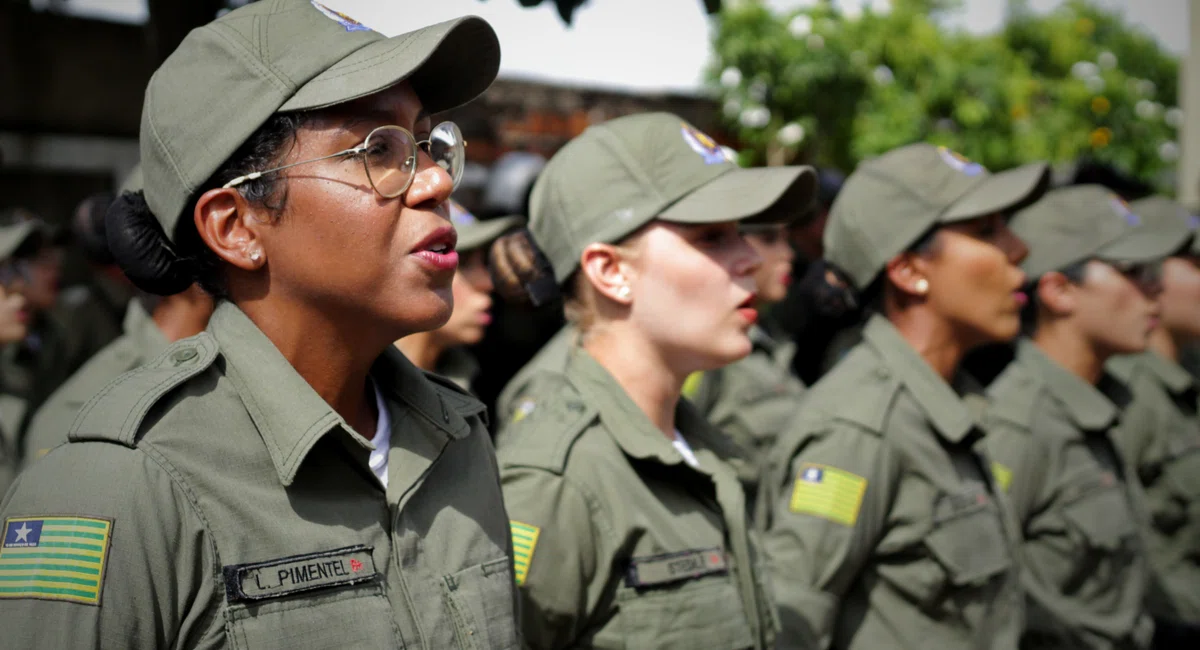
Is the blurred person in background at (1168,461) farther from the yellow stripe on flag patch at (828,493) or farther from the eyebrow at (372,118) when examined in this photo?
the eyebrow at (372,118)

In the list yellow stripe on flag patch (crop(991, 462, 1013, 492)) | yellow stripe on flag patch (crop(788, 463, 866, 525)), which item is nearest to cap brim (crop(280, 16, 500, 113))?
yellow stripe on flag patch (crop(788, 463, 866, 525))

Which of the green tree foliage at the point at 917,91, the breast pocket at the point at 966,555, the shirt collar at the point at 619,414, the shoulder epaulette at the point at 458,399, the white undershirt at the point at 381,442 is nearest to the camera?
the white undershirt at the point at 381,442

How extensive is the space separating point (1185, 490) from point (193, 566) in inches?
237

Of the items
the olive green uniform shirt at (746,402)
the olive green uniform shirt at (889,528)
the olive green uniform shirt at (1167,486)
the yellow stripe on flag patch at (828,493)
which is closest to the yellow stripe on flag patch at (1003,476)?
the olive green uniform shirt at (889,528)

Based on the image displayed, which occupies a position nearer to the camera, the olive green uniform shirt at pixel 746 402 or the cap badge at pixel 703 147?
the cap badge at pixel 703 147

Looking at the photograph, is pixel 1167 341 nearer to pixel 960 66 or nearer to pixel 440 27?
pixel 440 27

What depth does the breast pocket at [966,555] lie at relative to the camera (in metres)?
3.62

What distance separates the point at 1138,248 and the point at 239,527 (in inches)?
191

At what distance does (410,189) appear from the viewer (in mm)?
2039

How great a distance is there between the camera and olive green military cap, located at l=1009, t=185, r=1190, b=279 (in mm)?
5383

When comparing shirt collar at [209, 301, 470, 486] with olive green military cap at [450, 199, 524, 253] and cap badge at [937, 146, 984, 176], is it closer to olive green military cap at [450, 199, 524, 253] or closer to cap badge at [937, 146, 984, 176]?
cap badge at [937, 146, 984, 176]

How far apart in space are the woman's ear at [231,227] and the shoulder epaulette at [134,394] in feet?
0.53

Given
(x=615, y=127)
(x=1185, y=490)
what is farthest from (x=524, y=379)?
(x=1185, y=490)

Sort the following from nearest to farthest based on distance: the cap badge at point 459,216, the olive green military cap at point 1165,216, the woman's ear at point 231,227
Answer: the woman's ear at point 231,227
the cap badge at point 459,216
the olive green military cap at point 1165,216
